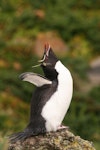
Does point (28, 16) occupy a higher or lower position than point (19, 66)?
higher

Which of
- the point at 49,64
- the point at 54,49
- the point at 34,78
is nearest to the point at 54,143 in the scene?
the point at 34,78

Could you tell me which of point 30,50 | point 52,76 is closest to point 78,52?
point 30,50

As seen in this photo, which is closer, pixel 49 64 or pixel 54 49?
pixel 49 64

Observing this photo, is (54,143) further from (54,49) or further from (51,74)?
(54,49)

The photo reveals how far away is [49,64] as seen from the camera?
5.99 meters

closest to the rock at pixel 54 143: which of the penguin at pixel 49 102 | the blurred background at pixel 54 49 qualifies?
the penguin at pixel 49 102

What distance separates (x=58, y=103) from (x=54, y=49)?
30.0ft

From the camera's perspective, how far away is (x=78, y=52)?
15.6m

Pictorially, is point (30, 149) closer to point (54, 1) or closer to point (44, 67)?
point (44, 67)

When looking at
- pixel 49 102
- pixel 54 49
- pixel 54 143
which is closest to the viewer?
pixel 54 143

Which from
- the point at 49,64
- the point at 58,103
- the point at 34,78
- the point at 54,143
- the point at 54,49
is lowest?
the point at 54,143

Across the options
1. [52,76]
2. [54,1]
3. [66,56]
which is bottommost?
[52,76]

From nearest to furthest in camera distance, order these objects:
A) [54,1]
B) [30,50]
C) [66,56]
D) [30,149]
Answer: [30,149] < [66,56] < [30,50] < [54,1]

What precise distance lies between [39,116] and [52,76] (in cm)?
34
